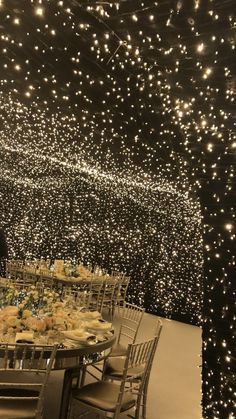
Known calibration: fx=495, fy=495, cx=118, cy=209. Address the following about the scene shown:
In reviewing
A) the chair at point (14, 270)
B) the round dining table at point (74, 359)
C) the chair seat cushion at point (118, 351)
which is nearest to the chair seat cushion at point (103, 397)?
the round dining table at point (74, 359)

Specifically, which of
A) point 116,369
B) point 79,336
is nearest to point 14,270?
point 116,369

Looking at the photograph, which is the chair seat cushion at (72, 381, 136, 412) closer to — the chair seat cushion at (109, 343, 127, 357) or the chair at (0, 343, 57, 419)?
the chair at (0, 343, 57, 419)

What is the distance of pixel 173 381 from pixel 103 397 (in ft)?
7.14

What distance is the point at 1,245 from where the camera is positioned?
11.4 metres

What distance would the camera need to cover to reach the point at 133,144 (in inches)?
284

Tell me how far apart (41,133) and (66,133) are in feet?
2.80

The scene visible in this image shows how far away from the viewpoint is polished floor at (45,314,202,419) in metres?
4.43

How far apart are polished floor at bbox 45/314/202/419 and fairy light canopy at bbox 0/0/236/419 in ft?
3.43

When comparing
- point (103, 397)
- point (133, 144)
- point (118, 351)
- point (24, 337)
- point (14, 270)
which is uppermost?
point (133, 144)

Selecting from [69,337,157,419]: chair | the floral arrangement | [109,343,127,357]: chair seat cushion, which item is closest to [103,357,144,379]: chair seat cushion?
[109,343,127,357]: chair seat cushion

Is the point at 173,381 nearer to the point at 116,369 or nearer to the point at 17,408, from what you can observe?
the point at 116,369

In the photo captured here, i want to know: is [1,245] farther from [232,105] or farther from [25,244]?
[232,105]

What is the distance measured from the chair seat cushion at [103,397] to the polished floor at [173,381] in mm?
574

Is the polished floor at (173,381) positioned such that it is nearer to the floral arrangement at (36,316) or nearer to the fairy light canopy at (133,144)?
the floral arrangement at (36,316)
